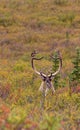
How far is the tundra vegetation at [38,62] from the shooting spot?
18.0 feet

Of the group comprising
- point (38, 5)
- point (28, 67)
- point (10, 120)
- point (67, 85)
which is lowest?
point (38, 5)

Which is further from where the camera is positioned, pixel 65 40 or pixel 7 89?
pixel 65 40

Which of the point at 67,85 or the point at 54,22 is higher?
the point at 67,85

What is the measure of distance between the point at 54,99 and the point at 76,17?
47.5ft

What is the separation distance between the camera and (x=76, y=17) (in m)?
22.8

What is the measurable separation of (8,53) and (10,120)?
13.2m

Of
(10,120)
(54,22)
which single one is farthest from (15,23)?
(10,120)

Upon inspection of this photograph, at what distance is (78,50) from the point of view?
1061 centimetres

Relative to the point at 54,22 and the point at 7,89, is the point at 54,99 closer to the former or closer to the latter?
the point at 7,89

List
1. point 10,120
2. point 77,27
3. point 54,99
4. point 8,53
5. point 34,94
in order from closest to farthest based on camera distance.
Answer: point 10,120
point 54,99
point 34,94
point 8,53
point 77,27

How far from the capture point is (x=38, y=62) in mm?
15812

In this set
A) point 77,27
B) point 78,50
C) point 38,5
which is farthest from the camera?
point 38,5

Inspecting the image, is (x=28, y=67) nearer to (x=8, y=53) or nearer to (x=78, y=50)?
(x=8, y=53)

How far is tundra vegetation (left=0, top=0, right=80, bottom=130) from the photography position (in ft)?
18.0
